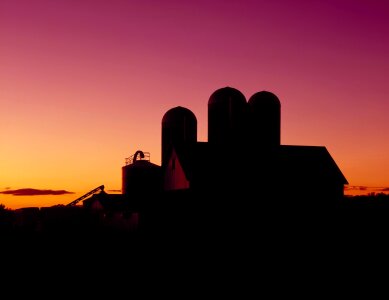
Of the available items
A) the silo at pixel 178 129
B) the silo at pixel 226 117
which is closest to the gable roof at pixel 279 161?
the silo at pixel 226 117

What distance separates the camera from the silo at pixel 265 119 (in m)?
38.5

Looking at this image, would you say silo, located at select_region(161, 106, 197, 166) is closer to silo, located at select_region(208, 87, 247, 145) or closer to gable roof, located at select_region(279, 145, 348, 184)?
silo, located at select_region(208, 87, 247, 145)

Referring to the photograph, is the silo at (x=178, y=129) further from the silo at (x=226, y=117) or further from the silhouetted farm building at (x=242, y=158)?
the silo at (x=226, y=117)

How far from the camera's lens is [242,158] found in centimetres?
3500

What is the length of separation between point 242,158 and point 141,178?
10.2 m

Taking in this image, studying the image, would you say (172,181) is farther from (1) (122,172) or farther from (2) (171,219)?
(1) (122,172)

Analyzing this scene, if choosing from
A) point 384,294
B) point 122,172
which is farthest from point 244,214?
point 384,294

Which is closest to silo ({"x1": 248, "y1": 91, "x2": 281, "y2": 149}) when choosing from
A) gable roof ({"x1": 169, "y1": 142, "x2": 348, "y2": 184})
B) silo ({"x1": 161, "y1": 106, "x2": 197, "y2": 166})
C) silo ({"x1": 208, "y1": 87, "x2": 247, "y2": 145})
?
silo ({"x1": 208, "y1": 87, "x2": 247, "y2": 145})

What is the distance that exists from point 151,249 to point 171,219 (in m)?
7.00

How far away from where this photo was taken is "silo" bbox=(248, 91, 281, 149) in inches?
1516

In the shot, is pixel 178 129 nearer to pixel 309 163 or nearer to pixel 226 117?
pixel 226 117

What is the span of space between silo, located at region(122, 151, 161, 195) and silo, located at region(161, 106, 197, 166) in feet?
8.98

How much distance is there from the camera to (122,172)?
1683 inches

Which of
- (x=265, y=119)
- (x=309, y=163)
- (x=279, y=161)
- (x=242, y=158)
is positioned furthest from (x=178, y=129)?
(x=309, y=163)
